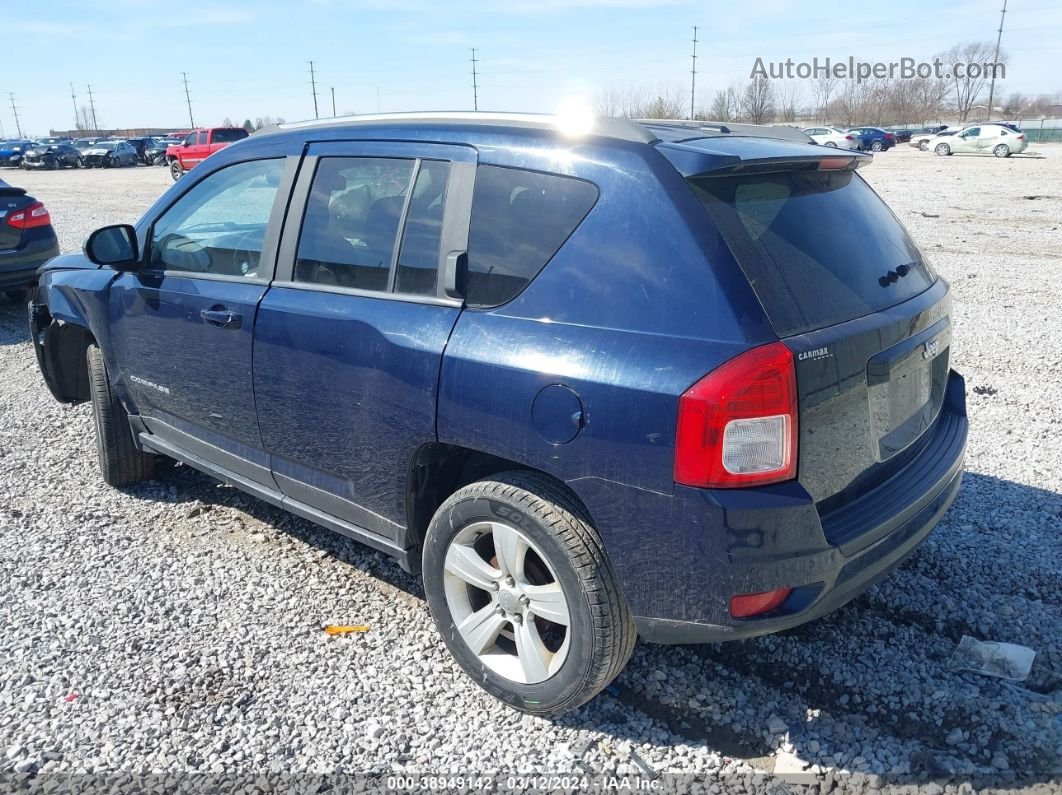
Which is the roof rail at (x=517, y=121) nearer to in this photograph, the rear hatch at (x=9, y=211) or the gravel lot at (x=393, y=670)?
the gravel lot at (x=393, y=670)

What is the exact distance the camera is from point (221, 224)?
3857 mm

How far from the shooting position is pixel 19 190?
28.1 feet

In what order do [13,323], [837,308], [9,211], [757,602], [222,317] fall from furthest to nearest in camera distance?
[13,323]
[9,211]
[222,317]
[837,308]
[757,602]

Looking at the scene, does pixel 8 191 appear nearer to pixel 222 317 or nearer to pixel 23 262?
pixel 23 262

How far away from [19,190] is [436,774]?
28.0 feet

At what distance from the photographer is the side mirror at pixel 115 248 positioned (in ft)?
12.8

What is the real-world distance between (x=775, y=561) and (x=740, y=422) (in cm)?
41

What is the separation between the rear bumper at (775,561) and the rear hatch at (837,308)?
0.09 m

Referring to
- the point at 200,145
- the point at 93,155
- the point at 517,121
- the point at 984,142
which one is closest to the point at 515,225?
the point at 517,121

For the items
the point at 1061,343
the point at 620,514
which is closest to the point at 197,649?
the point at 620,514

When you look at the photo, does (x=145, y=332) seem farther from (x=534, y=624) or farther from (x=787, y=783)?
(x=787, y=783)

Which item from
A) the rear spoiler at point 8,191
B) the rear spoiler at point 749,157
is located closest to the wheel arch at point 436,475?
the rear spoiler at point 749,157

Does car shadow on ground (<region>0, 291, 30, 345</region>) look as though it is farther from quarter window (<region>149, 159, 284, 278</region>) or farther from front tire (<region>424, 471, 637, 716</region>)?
front tire (<region>424, 471, 637, 716</region>)

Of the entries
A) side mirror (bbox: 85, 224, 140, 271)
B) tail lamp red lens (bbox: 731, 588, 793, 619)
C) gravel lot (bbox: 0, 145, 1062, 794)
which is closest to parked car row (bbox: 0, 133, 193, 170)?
side mirror (bbox: 85, 224, 140, 271)
